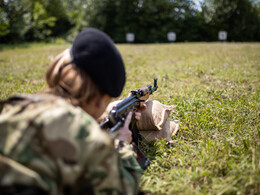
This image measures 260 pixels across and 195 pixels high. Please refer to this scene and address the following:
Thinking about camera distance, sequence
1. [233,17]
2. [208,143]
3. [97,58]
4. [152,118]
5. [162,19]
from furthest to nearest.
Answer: [162,19] < [233,17] < [152,118] < [208,143] < [97,58]

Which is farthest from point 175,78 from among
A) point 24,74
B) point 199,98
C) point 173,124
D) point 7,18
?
point 7,18

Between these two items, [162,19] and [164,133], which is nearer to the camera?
[164,133]

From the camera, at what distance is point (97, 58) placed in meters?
1.37

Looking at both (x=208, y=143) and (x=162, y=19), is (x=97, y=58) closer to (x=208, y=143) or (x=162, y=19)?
(x=208, y=143)

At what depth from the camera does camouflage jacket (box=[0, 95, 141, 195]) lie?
104cm

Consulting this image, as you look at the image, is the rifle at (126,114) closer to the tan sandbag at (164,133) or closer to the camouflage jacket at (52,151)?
the tan sandbag at (164,133)

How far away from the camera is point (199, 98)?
11.8 feet

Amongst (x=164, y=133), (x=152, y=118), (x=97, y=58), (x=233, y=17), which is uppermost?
(x=233, y=17)

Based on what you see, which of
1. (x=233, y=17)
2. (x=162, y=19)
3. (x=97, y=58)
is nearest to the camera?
(x=97, y=58)

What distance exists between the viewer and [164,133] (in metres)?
2.48

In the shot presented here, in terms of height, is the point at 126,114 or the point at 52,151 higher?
the point at 52,151

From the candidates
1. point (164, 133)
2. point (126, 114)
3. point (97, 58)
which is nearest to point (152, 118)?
point (164, 133)

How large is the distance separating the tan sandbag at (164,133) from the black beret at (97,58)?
3.95 ft

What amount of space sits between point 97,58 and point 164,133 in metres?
1.46
